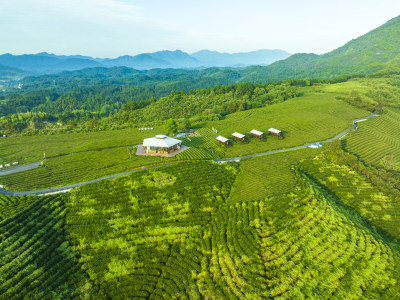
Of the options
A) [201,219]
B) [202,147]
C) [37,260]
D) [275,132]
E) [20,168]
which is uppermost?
[275,132]

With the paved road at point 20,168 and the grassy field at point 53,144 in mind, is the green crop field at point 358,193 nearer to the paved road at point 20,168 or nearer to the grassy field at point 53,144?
the grassy field at point 53,144

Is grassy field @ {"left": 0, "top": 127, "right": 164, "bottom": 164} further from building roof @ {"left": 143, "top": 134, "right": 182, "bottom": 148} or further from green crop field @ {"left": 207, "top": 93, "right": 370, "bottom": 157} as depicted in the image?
green crop field @ {"left": 207, "top": 93, "right": 370, "bottom": 157}

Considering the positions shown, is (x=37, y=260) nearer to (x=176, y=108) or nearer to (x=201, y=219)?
(x=201, y=219)

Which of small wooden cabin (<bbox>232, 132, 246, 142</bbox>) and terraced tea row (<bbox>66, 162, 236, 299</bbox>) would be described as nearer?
terraced tea row (<bbox>66, 162, 236, 299</bbox>)

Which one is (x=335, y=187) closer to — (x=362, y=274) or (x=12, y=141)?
(x=362, y=274)

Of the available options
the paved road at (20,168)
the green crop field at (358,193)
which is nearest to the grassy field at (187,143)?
the paved road at (20,168)

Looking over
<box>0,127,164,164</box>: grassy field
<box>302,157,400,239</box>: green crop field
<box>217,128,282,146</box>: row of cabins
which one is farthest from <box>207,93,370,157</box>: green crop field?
<box>0,127,164,164</box>: grassy field

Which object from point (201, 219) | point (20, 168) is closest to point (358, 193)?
point (201, 219)
